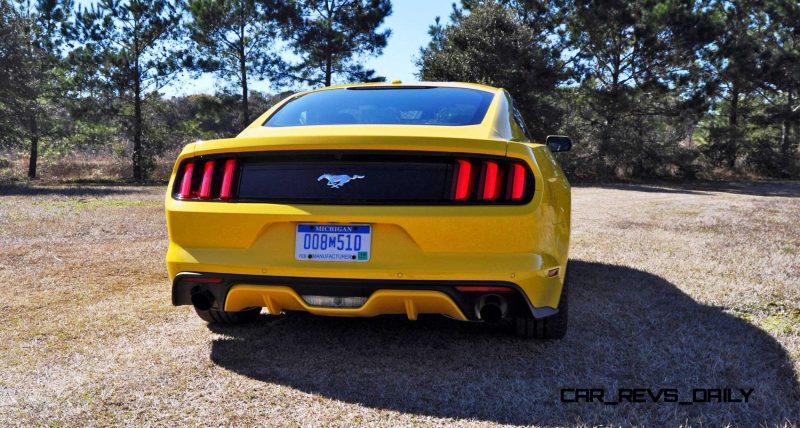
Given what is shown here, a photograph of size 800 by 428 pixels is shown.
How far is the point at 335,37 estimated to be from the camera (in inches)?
955

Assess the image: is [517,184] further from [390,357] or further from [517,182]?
[390,357]

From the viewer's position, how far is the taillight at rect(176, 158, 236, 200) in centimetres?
274

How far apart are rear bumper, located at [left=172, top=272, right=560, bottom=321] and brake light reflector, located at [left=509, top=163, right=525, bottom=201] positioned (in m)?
0.37

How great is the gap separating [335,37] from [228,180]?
2272cm

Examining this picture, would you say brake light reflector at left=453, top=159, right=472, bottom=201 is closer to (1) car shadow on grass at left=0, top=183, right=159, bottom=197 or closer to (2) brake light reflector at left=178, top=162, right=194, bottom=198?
(2) brake light reflector at left=178, top=162, right=194, bottom=198

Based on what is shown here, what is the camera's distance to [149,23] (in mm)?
23531

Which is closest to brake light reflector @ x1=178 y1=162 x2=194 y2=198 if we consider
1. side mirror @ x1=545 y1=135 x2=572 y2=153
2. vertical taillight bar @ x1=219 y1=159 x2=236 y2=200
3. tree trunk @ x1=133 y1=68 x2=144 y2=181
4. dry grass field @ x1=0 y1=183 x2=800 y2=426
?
vertical taillight bar @ x1=219 y1=159 x2=236 y2=200

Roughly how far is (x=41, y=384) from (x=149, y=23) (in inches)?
946

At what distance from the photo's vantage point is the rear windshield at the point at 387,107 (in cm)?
309

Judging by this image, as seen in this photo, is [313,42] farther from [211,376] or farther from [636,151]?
[211,376]

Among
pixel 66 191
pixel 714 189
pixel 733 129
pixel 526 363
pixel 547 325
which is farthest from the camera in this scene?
pixel 733 129

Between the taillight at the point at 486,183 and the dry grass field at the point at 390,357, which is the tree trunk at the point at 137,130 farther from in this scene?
the taillight at the point at 486,183

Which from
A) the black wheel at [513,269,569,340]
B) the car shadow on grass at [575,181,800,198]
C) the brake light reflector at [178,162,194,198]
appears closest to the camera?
the brake light reflector at [178,162,194,198]

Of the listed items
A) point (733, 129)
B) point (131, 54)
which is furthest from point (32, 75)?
point (733, 129)
